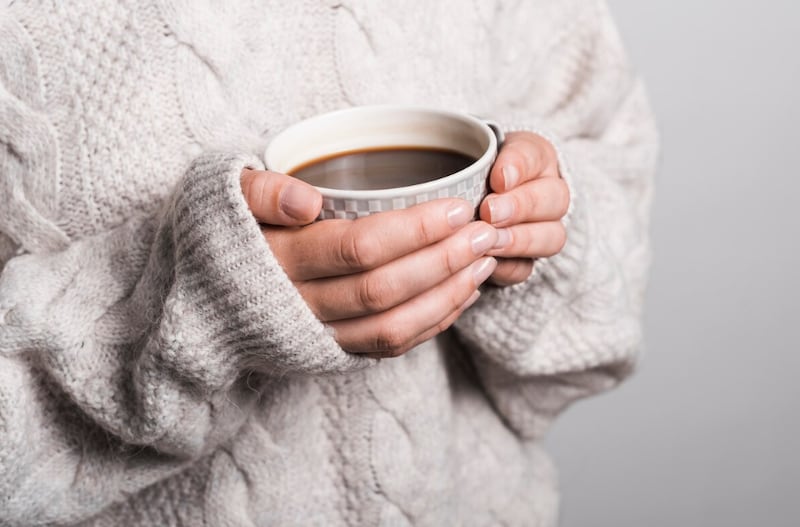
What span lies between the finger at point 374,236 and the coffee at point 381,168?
0.24 ft

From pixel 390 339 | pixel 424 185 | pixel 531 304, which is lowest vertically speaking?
pixel 531 304

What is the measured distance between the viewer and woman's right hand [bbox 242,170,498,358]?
47cm

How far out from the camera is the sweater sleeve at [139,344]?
52 cm

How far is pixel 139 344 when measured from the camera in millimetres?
613

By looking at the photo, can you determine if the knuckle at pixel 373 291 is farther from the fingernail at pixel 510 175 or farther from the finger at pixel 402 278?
the fingernail at pixel 510 175

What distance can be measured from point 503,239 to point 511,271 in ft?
0.25

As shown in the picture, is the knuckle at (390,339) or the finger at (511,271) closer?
the knuckle at (390,339)

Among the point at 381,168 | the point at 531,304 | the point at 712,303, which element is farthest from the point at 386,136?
the point at 712,303

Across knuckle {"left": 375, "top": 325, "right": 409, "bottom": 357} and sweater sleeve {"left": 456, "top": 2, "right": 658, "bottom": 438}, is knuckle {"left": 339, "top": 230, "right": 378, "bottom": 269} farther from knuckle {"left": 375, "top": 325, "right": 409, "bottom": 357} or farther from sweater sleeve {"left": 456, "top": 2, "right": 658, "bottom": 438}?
sweater sleeve {"left": 456, "top": 2, "right": 658, "bottom": 438}

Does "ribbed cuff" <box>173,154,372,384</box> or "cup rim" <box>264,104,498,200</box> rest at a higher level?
"cup rim" <box>264,104,498,200</box>

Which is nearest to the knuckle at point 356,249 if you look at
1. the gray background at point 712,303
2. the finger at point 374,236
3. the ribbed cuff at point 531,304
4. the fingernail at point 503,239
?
the finger at point 374,236

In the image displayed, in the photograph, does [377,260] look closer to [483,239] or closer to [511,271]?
[483,239]

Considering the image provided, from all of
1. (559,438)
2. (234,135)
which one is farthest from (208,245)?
(559,438)

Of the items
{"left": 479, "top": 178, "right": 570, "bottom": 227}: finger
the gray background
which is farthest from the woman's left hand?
the gray background
